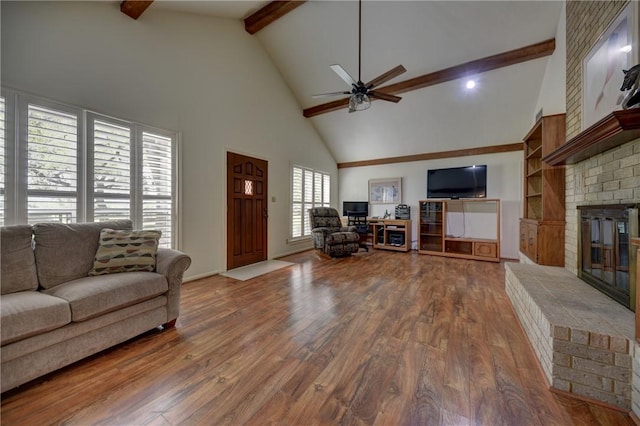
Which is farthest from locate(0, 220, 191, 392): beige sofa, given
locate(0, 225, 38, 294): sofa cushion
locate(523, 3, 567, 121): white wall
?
locate(523, 3, 567, 121): white wall

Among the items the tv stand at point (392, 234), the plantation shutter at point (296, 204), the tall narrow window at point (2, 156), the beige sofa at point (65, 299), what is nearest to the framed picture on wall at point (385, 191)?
the tv stand at point (392, 234)

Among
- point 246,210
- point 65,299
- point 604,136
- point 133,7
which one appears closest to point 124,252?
point 65,299

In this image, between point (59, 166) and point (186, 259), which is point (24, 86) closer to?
point (59, 166)

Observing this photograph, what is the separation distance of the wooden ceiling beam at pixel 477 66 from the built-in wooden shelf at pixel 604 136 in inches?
86.1

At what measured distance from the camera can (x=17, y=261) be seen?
172cm

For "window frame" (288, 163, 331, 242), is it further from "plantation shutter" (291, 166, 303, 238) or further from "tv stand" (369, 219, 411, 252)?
"tv stand" (369, 219, 411, 252)

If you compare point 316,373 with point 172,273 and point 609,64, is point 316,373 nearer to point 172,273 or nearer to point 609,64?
point 172,273

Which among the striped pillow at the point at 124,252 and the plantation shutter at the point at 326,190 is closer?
the striped pillow at the point at 124,252

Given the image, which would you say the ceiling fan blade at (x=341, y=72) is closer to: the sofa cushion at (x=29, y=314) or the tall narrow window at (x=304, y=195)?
the tall narrow window at (x=304, y=195)

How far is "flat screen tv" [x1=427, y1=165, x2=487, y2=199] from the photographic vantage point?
5117 mm

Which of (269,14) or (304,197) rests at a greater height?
(269,14)

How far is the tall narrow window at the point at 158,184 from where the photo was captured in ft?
9.81

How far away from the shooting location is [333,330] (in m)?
2.13

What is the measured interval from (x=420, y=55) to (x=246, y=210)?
3.99 metres
